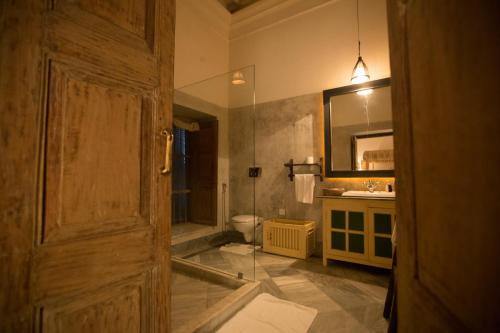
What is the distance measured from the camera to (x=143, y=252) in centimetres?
78

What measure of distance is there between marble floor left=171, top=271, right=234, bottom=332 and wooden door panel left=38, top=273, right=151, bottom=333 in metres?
0.84

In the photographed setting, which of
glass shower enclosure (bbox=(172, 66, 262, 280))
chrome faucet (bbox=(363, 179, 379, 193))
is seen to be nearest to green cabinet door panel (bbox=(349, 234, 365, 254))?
chrome faucet (bbox=(363, 179, 379, 193))

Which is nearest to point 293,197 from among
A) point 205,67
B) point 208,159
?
point 208,159

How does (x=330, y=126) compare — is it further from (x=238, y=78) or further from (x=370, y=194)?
(x=238, y=78)

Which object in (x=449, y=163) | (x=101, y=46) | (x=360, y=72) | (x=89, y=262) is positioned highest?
(x=360, y=72)

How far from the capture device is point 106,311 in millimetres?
688

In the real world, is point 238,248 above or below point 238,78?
below

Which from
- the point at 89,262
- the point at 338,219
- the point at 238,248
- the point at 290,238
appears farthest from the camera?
the point at 238,248

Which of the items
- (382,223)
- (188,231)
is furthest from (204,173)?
(382,223)

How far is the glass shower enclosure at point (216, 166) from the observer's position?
10.5 ft

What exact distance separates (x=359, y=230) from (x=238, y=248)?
1572 millimetres

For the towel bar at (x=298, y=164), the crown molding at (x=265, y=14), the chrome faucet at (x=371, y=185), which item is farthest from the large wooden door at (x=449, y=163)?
the crown molding at (x=265, y=14)

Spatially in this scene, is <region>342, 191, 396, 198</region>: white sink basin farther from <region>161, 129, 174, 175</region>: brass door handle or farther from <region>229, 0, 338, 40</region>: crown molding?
<region>229, 0, 338, 40</region>: crown molding

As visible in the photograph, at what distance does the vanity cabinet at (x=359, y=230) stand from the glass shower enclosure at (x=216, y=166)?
103 centimetres
